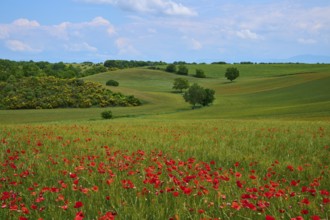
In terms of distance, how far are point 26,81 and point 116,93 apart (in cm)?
2120

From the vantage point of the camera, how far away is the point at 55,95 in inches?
3022

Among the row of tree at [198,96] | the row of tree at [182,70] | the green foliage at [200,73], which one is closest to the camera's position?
the row of tree at [198,96]

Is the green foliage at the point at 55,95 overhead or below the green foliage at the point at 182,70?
below

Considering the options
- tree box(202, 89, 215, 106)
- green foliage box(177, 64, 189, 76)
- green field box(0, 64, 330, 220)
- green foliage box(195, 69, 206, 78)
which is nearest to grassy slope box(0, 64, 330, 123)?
tree box(202, 89, 215, 106)

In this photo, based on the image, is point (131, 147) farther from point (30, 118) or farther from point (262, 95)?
point (262, 95)

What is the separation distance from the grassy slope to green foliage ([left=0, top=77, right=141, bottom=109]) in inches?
249

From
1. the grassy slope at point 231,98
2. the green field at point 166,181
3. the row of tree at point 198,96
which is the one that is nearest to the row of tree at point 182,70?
the grassy slope at point 231,98

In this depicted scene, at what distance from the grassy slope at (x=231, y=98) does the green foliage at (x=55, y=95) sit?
20.7 ft

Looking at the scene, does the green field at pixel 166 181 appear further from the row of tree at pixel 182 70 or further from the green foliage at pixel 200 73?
the row of tree at pixel 182 70

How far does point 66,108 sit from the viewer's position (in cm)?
7231

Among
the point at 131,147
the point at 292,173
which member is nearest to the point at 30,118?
the point at 131,147

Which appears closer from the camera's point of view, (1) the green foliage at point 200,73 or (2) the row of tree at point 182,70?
(1) the green foliage at point 200,73

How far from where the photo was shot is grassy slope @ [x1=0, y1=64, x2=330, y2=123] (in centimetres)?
4978

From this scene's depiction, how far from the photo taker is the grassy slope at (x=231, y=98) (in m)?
49.8
